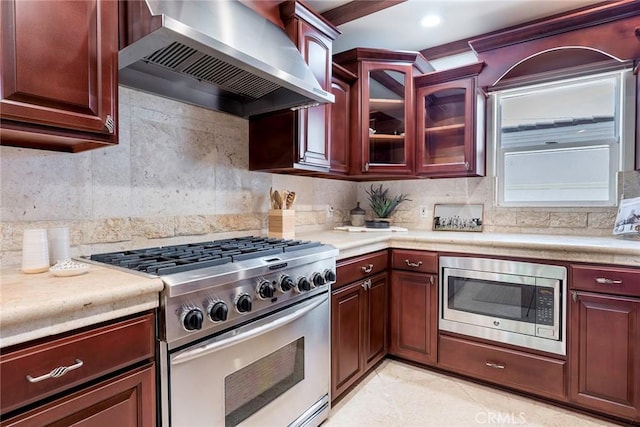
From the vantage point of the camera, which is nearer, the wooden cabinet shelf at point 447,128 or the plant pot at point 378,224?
the wooden cabinet shelf at point 447,128

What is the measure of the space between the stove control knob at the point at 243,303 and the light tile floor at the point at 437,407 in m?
1.00

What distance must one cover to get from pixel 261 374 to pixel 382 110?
209 cm

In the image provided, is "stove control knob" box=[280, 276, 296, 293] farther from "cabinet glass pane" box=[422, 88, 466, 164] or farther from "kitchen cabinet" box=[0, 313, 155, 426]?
"cabinet glass pane" box=[422, 88, 466, 164]

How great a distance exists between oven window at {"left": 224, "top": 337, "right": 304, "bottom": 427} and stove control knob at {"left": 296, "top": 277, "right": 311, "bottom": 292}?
0.27 meters

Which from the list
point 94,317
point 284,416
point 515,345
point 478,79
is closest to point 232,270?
point 94,317

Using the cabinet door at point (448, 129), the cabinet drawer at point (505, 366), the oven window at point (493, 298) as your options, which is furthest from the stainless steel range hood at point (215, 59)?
the cabinet drawer at point (505, 366)

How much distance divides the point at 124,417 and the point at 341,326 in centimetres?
118

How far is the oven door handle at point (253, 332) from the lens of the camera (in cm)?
115

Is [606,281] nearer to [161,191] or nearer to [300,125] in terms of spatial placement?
[300,125]

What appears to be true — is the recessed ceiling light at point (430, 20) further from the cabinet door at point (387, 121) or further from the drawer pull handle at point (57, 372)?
the drawer pull handle at point (57, 372)

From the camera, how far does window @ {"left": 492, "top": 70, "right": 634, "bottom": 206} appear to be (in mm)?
2342

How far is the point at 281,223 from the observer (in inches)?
85.2

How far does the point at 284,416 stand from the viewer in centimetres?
155

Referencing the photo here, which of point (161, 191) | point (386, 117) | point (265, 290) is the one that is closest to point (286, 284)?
point (265, 290)
